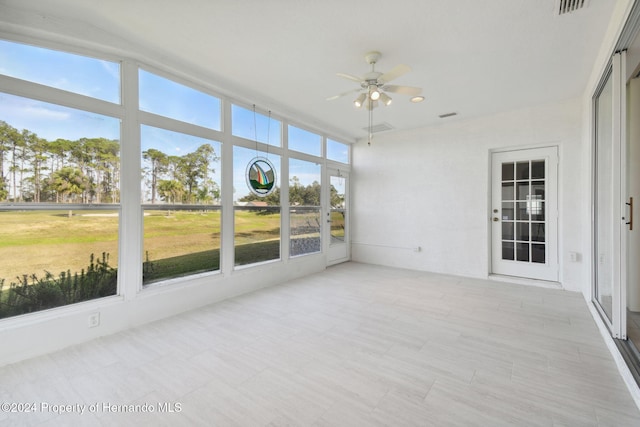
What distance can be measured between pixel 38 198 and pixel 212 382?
90.1 inches

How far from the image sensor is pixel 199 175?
12.3 feet

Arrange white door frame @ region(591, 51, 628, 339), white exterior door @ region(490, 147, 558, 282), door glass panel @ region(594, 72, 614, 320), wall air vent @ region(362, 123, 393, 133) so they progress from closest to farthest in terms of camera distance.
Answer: white door frame @ region(591, 51, 628, 339), door glass panel @ region(594, 72, 614, 320), white exterior door @ region(490, 147, 558, 282), wall air vent @ region(362, 123, 393, 133)

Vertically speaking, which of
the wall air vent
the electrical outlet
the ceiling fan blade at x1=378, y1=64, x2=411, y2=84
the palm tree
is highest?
the wall air vent

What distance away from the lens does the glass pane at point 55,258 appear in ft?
8.01

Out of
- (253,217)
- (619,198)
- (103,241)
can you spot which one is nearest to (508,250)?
(619,198)

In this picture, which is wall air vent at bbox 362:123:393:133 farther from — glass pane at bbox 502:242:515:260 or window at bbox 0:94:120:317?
window at bbox 0:94:120:317

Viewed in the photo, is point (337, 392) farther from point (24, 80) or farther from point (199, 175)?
point (24, 80)

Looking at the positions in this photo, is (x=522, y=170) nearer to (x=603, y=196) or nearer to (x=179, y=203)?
(x=603, y=196)

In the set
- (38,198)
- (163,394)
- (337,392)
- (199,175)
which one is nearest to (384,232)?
(199,175)

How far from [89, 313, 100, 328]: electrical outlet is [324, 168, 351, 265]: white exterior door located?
389cm

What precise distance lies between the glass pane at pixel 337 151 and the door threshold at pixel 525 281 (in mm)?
3689

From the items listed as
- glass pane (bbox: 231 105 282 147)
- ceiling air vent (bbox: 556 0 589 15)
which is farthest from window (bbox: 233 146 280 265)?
ceiling air vent (bbox: 556 0 589 15)

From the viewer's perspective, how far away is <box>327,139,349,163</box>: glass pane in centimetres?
604

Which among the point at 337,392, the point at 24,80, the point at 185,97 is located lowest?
the point at 337,392
